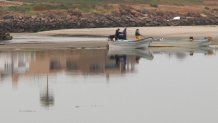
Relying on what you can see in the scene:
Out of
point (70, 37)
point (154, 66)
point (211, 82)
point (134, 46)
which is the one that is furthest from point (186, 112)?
point (70, 37)

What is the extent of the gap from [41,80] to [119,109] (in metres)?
11.3

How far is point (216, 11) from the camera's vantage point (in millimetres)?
118188

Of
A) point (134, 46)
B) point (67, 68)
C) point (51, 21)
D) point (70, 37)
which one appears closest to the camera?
point (67, 68)

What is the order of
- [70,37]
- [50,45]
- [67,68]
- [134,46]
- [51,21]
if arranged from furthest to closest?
1. [51,21]
2. [70,37]
3. [50,45]
4. [134,46]
5. [67,68]

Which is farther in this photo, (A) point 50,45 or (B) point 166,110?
(A) point 50,45

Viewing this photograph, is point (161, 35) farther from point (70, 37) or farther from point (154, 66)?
point (154, 66)

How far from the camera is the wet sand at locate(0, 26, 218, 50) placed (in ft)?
216

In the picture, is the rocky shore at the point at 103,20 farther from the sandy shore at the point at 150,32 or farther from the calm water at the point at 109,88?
the calm water at the point at 109,88

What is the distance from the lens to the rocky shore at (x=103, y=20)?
3588 inches

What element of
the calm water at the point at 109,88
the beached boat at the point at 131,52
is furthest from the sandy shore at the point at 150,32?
the calm water at the point at 109,88

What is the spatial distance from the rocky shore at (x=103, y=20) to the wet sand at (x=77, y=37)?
14.4 feet

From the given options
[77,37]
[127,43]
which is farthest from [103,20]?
[127,43]

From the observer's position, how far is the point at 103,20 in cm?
9850

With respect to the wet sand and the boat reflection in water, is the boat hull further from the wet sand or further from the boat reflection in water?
the wet sand
